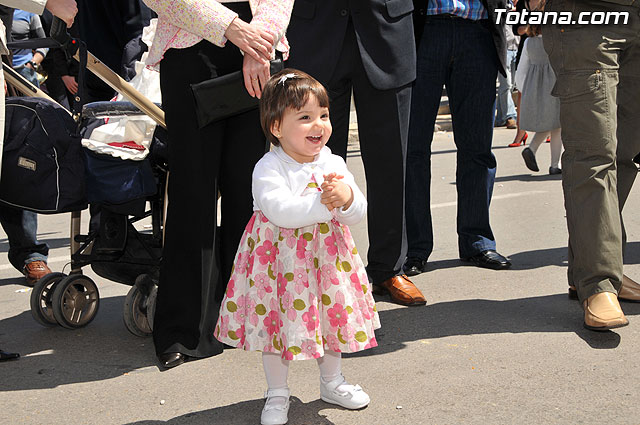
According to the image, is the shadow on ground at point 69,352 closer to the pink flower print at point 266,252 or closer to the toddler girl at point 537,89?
the pink flower print at point 266,252

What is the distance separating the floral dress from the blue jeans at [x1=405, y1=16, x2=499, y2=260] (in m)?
2.30

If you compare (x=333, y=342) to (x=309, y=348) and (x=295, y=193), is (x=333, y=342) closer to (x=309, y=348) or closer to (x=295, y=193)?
(x=309, y=348)

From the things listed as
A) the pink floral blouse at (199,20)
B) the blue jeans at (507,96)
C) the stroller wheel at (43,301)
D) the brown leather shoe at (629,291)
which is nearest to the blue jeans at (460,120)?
the brown leather shoe at (629,291)

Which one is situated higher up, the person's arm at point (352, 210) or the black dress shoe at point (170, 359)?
the person's arm at point (352, 210)

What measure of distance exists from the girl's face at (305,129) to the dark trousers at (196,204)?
2.38ft

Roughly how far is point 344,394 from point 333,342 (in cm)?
29

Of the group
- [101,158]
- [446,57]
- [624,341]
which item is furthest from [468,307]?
[101,158]

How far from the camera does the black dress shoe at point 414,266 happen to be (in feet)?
18.4

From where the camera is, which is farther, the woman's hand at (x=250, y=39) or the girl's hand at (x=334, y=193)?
the woman's hand at (x=250, y=39)

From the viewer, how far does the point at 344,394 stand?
11.5 feet

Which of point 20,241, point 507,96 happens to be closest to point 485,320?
point 20,241

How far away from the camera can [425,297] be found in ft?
16.6

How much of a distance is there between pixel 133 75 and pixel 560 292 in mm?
2632

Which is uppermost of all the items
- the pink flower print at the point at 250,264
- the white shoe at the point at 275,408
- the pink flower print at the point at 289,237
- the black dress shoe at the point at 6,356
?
the pink flower print at the point at 289,237
